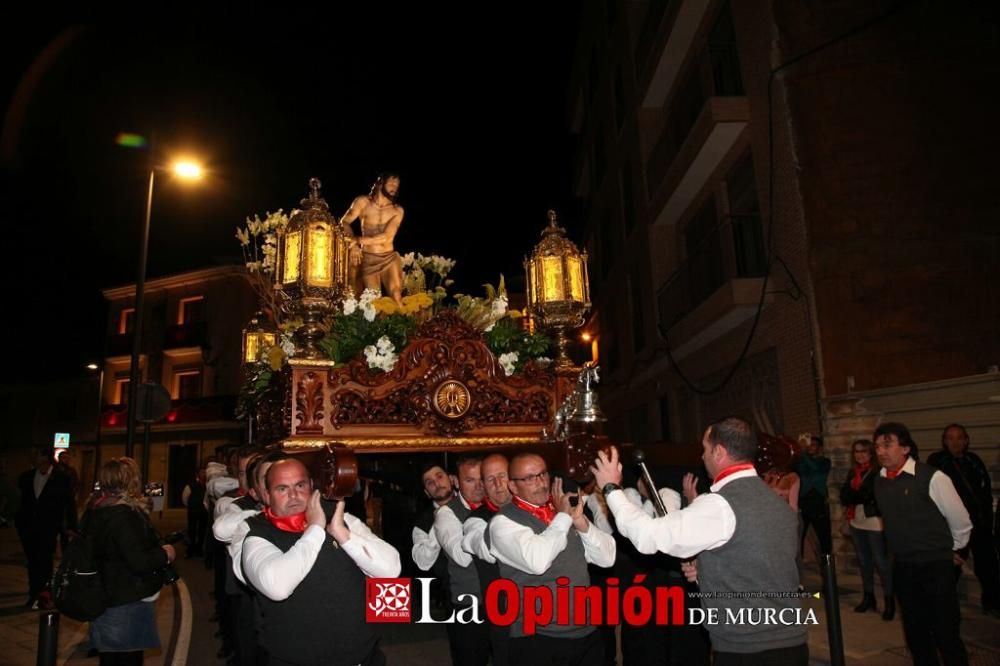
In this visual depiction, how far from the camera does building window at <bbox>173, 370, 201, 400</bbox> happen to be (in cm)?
3344

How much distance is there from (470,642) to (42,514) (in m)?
7.46

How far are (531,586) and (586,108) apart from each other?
85.8 ft

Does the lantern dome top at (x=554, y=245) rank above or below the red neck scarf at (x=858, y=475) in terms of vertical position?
above

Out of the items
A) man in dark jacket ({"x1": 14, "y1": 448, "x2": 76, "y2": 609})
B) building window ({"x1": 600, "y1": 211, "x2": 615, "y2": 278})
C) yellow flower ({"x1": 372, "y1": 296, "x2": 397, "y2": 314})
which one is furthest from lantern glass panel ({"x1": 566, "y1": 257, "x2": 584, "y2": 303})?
building window ({"x1": 600, "y1": 211, "x2": 615, "y2": 278})

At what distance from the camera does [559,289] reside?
5.70 meters

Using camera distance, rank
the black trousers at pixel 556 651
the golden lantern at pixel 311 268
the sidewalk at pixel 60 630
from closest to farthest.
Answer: the black trousers at pixel 556 651 < the golden lantern at pixel 311 268 < the sidewalk at pixel 60 630

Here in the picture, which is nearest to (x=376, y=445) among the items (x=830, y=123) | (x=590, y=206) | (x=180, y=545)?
(x=830, y=123)

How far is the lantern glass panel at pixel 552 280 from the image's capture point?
569 cm

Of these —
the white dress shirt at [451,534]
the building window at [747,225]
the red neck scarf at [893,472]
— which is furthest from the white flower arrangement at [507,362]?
the building window at [747,225]

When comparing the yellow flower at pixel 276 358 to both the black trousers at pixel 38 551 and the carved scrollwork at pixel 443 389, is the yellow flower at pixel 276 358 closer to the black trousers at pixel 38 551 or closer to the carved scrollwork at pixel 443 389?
the carved scrollwork at pixel 443 389

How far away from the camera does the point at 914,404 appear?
8.77 m

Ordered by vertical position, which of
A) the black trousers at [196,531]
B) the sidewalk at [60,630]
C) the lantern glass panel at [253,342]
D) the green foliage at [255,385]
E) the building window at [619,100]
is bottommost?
the sidewalk at [60,630]

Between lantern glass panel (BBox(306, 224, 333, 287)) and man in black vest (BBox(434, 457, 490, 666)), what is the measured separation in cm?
178

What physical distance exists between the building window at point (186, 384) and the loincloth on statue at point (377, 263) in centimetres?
3017
